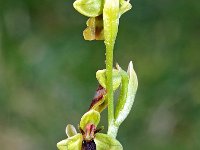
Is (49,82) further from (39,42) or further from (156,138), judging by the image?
(156,138)

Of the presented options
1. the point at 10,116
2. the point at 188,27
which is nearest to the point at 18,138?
the point at 10,116

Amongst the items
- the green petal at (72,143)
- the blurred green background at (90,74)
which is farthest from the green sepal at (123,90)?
the blurred green background at (90,74)

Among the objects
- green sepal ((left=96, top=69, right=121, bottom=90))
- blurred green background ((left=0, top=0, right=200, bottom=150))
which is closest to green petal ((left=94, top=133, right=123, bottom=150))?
green sepal ((left=96, top=69, right=121, bottom=90))

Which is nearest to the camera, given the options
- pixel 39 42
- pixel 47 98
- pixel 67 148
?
pixel 67 148

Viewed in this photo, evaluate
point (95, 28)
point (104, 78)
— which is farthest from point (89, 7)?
point (104, 78)

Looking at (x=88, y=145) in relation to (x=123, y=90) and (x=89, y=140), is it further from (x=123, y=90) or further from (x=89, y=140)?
(x=123, y=90)

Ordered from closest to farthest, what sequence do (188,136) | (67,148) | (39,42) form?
(67,148)
(188,136)
(39,42)

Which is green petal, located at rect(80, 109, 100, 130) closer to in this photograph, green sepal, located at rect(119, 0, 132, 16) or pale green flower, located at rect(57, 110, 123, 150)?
pale green flower, located at rect(57, 110, 123, 150)

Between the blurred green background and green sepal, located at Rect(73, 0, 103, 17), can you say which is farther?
the blurred green background
